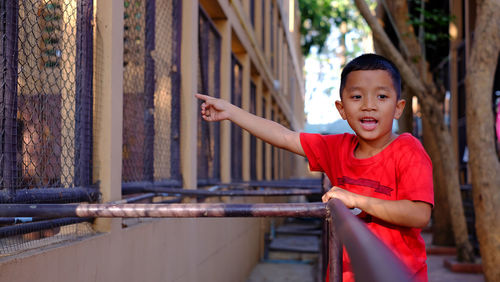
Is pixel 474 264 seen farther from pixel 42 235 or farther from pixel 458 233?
pixel 42 235

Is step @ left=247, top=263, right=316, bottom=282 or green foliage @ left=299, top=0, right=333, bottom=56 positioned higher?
green foliage @ left=299, top=0, right=333, bottom=56

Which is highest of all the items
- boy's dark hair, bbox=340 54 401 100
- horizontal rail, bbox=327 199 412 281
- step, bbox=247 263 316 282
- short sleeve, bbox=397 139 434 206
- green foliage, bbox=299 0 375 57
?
green foliage, bbox=299 0 375 57

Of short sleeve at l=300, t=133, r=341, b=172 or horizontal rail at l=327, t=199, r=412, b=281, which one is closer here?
horizontal rail at l=327, t=199, r=412, b=281

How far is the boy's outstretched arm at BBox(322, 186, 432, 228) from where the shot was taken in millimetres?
1708

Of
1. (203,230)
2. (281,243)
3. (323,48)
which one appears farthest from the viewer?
(323,48)

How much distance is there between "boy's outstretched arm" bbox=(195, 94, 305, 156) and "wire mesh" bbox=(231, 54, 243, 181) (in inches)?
238

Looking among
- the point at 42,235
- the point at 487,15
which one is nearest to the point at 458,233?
the point at 487,15

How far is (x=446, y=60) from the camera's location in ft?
42.1

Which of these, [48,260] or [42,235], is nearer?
[48,260]

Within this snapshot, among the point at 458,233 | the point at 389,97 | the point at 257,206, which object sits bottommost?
the point at 458,233

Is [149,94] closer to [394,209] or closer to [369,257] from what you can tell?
[394,209]

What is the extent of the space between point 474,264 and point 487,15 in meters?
3.23

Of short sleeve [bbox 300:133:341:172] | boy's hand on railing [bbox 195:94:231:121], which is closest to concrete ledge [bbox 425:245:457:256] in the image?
short sleeve [bbox 300:133:341:172]

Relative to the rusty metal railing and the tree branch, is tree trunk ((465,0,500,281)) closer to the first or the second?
the tree branch
